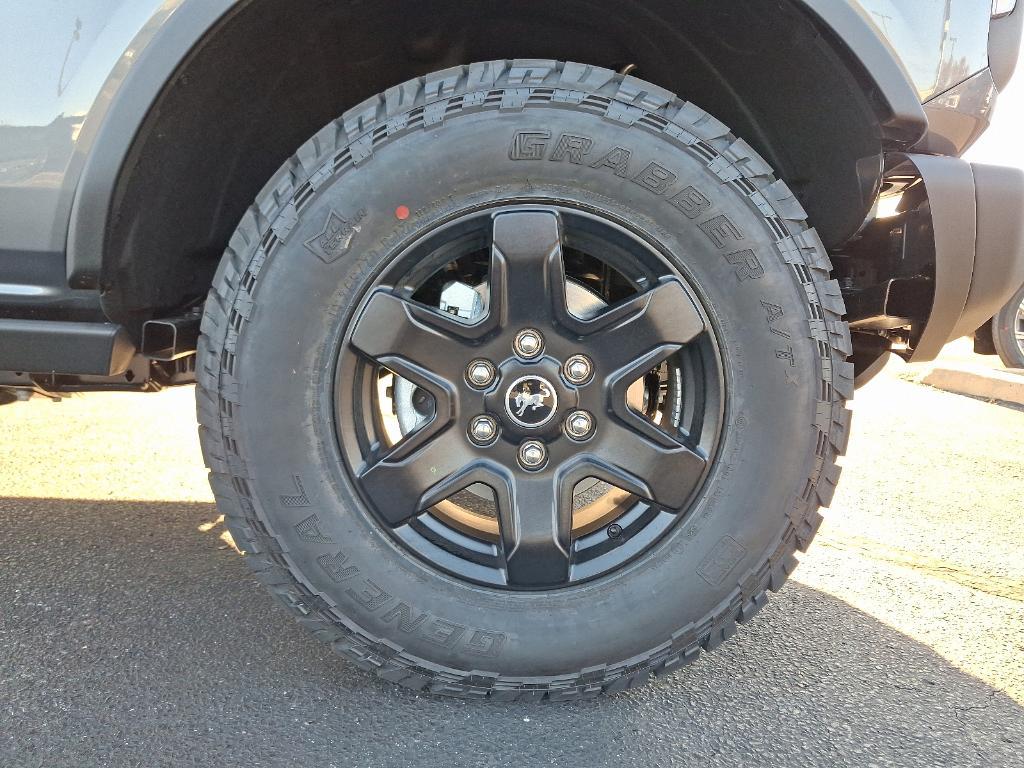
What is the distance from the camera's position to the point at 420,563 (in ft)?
4.83

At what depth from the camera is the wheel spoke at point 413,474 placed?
1.47 metres

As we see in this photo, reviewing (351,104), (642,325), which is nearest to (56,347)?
(351,104)

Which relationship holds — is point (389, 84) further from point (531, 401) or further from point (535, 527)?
point (535, 527)

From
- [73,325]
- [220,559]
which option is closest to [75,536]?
[220,559]

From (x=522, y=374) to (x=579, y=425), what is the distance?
15cm

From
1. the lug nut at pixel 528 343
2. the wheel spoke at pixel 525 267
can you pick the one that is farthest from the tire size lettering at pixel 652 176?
the lug nut at pixel 528 343

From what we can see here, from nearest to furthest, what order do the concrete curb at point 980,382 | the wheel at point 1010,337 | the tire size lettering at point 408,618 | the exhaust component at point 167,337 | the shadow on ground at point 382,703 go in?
the shadow on ground at point 382,703 → the tire size lettering at point 408,618 → the exhaust component at point 167,337 → the concrete curb at point 980,382 → the wheel at point 1010,337

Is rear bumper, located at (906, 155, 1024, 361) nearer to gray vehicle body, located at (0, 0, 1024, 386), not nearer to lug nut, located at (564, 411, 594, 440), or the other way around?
gray vehicle body, located at (0, 0, 1024, 386)

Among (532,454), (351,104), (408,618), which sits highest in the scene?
(351,104)

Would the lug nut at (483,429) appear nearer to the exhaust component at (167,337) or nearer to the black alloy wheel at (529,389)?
the black alloy wheel at (529,389)

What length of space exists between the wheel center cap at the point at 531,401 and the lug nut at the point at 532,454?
4 cm

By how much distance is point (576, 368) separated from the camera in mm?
1477

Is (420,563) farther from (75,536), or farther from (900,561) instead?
(900,561)

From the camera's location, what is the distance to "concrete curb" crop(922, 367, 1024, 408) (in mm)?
4988
